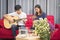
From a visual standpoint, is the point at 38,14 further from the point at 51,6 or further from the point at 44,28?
the point at 44,28

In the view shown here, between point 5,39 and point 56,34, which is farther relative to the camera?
point 5,39

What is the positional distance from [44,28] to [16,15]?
242cm

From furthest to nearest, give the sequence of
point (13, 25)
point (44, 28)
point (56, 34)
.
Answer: point (13, 25), point (44, 28), point (56, 34)

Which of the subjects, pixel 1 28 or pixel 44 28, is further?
pixel 1 28

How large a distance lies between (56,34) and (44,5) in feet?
11.2

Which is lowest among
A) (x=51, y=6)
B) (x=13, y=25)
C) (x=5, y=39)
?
(x=5, y=39)

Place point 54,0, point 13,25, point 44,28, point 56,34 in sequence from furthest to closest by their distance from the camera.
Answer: point 54,0 → point 13,25 → point 44,28 → point 56,34

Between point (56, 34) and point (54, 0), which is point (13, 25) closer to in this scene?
point (54, 0)

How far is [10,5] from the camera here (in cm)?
658

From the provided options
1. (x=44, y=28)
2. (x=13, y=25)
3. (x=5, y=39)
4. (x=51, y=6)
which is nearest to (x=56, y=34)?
(x=44, y=28)

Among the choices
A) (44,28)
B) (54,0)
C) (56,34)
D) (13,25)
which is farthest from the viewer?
(54,0)

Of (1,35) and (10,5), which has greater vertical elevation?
(10,5)

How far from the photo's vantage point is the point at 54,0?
6.44 meters

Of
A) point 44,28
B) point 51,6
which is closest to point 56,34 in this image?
point 44,28
